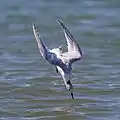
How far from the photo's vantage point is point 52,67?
798 centimetres

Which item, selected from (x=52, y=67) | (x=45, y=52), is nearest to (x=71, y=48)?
(x=45, y=52)

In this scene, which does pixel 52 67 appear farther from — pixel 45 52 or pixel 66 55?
pixel 45 52

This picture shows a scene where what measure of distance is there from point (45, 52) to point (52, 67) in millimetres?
2891

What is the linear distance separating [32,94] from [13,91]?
24 cm

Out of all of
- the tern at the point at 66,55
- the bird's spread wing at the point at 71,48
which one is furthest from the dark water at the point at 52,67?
the bird's spread wing at the point at 71,48

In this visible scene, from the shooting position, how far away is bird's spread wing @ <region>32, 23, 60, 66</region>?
4.99m

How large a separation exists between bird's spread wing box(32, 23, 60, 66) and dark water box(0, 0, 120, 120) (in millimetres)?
973

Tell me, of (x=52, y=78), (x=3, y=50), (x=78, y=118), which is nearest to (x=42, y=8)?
(x=3, y=50)

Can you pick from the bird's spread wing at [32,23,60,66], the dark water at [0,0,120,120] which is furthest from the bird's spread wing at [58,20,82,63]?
the dark water at [0,0,120,120]

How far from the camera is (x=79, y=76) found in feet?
25.0

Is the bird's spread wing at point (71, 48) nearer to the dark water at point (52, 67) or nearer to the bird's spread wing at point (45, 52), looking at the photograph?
the bird's spread wing at point (45, 52)

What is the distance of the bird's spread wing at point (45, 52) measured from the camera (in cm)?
499

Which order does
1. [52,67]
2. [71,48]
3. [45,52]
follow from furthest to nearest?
[52,67] < [71,48] < [45,52]

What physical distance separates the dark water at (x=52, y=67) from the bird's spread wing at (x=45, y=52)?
973mm
